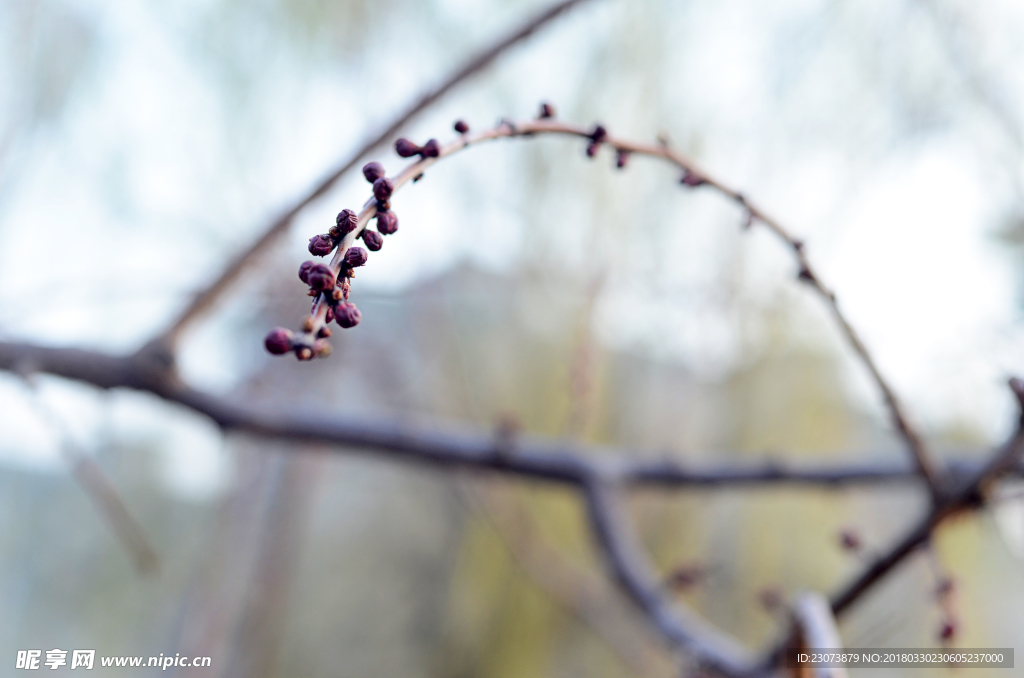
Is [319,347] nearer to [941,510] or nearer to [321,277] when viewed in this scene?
[321,277]

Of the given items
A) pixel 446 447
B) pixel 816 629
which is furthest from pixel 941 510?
pixel 446 447

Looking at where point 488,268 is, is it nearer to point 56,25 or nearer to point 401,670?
point 56,25

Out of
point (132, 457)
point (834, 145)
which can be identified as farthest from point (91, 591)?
point (834, 145)

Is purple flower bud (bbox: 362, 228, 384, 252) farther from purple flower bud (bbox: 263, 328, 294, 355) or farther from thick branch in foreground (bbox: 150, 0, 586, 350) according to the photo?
thick branch in foreground (bbox: 150, 0, 586, 350)

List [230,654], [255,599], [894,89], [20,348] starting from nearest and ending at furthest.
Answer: [20,348], [894,89], [255,599], [230,654]

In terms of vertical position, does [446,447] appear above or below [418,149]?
above

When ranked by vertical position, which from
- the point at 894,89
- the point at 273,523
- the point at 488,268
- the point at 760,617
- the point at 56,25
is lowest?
the point at 760,617

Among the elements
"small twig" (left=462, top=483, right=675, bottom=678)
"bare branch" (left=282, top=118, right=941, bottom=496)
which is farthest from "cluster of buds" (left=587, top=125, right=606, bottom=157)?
"small twig" (left=462, top=483, right=675, bottom=678)
